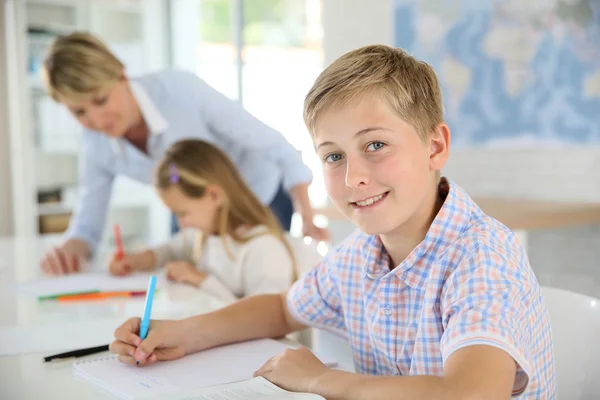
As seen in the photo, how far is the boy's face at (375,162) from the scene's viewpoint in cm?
88

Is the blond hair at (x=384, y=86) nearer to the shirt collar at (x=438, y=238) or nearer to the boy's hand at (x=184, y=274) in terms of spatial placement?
the shirt collar at (x=438, y=238)

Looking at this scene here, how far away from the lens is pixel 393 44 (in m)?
3.34

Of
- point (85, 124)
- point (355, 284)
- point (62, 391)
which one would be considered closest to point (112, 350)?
point (62, 391)

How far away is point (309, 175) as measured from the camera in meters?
2.09

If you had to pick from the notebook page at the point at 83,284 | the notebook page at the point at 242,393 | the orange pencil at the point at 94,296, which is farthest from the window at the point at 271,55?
the notebook page at the point at 242,393

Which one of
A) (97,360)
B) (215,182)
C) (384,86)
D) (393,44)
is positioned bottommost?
(97,360)

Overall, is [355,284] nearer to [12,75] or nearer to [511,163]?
[511,163]

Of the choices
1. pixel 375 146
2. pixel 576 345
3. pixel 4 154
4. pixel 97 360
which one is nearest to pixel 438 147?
pixel 375 146

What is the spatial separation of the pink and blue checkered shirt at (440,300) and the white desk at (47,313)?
34 centimetres

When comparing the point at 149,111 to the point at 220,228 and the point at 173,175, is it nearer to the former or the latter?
the point at 173,175

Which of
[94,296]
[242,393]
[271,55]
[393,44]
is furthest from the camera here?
[271,55]

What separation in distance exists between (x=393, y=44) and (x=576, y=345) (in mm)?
2552

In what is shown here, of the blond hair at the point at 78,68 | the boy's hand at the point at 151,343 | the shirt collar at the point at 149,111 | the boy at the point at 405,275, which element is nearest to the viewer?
the boy at the point at 405,275

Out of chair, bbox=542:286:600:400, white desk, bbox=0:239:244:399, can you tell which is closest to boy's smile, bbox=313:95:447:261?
chair, bbox=542:286:600:400
